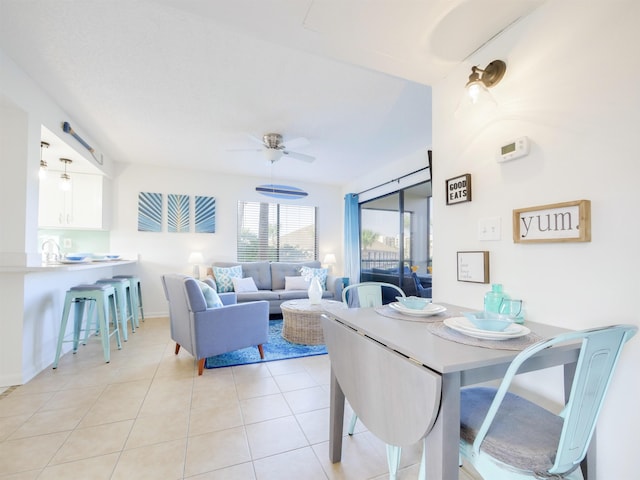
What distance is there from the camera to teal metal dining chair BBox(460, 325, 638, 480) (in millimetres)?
786

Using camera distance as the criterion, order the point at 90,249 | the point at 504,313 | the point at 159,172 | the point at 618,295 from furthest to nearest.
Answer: the point at 159,172 → the point at 90,249 → the point at 504,313 → the point at 618,295

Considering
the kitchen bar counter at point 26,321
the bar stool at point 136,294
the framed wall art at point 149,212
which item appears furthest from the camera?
the framed wall art at point 149,212

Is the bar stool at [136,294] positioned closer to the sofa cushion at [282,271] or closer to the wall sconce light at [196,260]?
the wall sconce light at [196,260]

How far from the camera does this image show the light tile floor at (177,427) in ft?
4.49

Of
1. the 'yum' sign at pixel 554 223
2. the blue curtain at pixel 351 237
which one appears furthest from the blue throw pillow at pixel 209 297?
the blue curtain at pixel 351 237

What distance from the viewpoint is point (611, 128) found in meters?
1.03

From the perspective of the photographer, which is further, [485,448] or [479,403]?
[479,403]

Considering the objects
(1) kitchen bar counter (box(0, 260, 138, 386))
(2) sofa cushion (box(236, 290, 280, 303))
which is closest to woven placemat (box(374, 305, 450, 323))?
(1) kitchen bar counter (box(0, 260, 138, 386))

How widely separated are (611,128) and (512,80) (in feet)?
1.70

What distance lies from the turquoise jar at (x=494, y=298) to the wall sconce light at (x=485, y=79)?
0.95 m

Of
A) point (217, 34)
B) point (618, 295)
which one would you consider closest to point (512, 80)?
point (618, 295)

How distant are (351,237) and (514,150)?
4.02 m

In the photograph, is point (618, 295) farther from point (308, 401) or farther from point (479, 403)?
point (308, 401)

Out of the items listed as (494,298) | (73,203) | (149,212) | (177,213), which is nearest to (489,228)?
(494,298)
